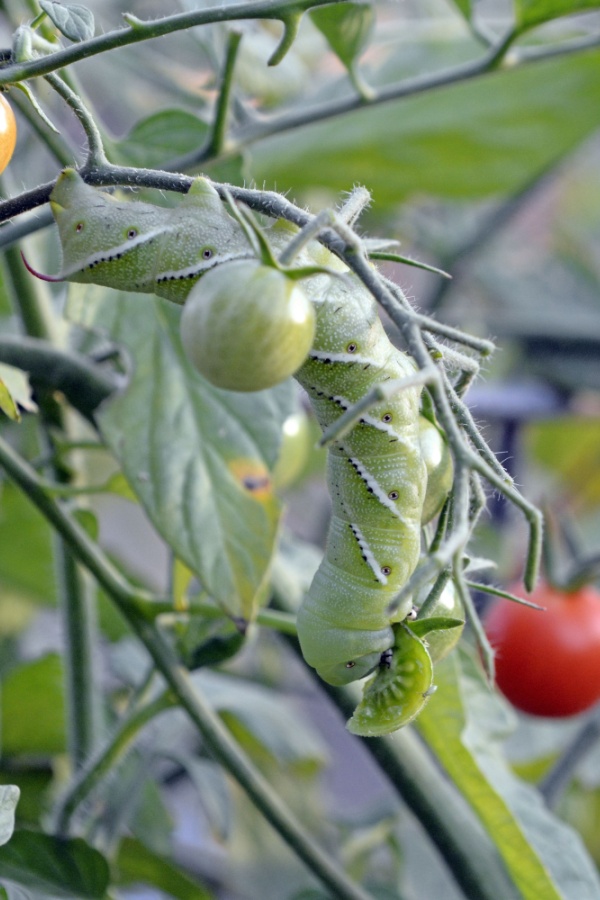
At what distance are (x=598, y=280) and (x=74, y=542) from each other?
1.29 meters

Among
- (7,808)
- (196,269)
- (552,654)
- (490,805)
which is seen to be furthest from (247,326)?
(552,654)

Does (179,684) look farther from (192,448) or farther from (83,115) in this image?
(83,115)

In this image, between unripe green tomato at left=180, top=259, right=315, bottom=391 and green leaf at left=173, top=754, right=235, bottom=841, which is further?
green leaf at left=173, top=754, right=235, bottom=841

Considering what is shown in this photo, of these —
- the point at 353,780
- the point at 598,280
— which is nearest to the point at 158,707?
the point at 598,280

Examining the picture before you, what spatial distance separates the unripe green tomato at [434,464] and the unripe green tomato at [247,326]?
0.32 ft

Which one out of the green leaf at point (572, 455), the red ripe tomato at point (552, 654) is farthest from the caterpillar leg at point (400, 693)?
the green leaf at point (572, 455)

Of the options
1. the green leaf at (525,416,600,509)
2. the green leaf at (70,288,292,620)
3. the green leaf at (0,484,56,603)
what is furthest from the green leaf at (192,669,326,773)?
the green leaf at (525,416,600,509)

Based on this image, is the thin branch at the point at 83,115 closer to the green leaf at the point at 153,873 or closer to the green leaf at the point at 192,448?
the green leaf at the point at 192,448

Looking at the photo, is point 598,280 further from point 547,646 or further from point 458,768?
point 458,768

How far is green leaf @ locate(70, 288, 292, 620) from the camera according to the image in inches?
16.8

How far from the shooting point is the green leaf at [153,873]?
604mm

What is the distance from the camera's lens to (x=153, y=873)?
62 centimetres

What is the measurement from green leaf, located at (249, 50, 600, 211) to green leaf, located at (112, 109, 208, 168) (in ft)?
1.01

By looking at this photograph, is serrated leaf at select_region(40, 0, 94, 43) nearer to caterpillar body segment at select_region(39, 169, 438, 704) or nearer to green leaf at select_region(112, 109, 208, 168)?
caterpillar body segment at select_region(39, 169, 438, 704)
